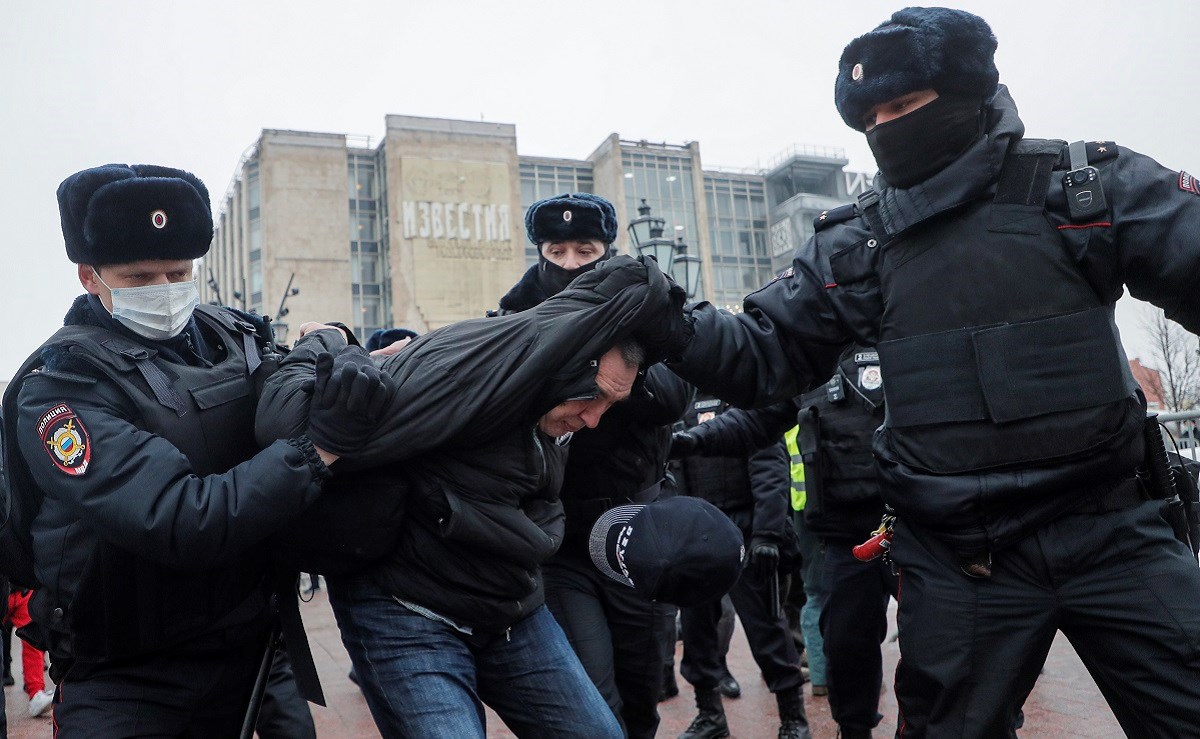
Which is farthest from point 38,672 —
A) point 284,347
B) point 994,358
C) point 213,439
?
point 994,358

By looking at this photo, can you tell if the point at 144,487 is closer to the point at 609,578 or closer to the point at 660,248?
the point at 609,578

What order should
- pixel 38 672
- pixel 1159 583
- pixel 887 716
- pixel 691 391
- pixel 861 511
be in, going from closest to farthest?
pixel 1159 583
pixel 691 391
pixel 861 511
pixel 887 716
pixel 38 672

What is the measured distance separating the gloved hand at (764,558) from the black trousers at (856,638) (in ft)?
2.01

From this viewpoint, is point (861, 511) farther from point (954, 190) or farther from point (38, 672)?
point (38, 672)

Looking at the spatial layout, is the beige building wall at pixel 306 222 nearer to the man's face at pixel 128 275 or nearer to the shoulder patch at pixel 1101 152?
the man's face at pixel 128 275

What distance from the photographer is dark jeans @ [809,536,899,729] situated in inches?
181

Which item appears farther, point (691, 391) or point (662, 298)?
point (691, 391)

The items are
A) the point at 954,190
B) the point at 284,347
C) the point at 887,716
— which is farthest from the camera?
the point at 887,716

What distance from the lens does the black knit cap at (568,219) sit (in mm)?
4180

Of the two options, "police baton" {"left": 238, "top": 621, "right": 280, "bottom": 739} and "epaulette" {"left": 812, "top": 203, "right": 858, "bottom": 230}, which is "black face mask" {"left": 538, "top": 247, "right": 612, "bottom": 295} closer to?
"epaulette" {"left": 812, "top": 203, "right": 858, "bottom": 230}

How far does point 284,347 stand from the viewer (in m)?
3.50

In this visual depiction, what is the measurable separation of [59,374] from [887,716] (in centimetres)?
455

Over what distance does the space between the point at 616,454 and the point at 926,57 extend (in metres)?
1.88

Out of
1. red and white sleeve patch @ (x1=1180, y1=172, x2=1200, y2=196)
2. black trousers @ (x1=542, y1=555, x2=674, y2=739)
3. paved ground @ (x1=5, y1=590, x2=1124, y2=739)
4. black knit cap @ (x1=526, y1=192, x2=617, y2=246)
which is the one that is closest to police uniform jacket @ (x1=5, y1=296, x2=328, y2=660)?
black trousers @ (x1=542, y1=555, x2=674, y2=739)
